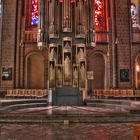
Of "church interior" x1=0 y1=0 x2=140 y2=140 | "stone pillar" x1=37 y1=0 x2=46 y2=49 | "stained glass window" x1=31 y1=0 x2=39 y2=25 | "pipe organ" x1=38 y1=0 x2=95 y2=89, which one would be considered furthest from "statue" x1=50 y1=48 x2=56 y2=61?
"stained glass window" x1=31 y1=0 x2=39 y2=25

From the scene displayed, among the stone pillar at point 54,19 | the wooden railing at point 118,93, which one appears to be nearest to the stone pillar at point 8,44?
the wooden railing at point 118,93

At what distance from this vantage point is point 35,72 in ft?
79.0

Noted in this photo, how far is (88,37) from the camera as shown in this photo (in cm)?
1742

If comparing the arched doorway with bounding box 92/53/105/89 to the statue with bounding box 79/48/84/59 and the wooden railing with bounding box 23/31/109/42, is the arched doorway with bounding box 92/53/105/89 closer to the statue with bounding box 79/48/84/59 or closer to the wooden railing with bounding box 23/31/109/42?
the wooden railing with bounding box 23/31/109/42

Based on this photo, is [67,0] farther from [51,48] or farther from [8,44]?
[8,44]

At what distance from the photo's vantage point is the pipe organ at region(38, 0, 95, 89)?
14172 millimetres

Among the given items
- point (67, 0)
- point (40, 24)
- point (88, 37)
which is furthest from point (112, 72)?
point (67, 0)

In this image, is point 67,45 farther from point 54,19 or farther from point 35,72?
point 35,72

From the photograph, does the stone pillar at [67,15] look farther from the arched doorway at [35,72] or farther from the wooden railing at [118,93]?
the arched doorway at [35,72]

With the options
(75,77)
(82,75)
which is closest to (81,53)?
(82,75)

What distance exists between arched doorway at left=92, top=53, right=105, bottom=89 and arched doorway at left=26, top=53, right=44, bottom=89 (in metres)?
4.95

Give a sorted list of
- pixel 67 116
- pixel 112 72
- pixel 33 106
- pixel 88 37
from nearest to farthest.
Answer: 1. pixel 67 116
2. pixel 33 106
3. pixel 88 37
4. pixel 112 72

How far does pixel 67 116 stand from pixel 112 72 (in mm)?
15518

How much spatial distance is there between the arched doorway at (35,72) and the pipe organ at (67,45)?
31.0 ft
